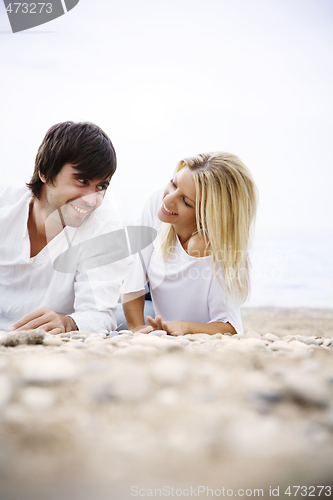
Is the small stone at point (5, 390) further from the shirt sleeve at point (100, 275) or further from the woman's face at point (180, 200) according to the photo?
the woman's face at point (180, 200)

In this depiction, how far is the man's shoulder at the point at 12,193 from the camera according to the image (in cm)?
130

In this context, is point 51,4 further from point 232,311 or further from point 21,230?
point 232,311

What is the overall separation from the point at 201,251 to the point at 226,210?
20 cm

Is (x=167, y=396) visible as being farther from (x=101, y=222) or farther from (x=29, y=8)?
(x=29, y=8)

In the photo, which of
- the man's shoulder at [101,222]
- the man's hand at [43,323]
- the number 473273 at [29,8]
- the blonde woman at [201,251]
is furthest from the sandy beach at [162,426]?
the number 473273 at [29,8]

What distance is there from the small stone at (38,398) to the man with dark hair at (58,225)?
2.35ft

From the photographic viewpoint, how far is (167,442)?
12.1 inches

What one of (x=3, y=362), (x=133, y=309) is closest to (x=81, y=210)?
(x=133, y=309)

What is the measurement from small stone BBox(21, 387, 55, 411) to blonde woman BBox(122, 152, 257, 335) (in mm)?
694

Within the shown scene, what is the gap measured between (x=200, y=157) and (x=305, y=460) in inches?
44.4

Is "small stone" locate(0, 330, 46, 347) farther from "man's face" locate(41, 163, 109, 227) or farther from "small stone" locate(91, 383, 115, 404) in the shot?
"man's face" locate(41, 163, 109, 227)

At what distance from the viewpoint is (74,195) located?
1213 mm

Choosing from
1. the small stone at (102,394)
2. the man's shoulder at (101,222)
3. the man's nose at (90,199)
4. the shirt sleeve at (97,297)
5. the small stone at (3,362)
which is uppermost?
the man's nose at (90,199)

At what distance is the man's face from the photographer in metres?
1.20
